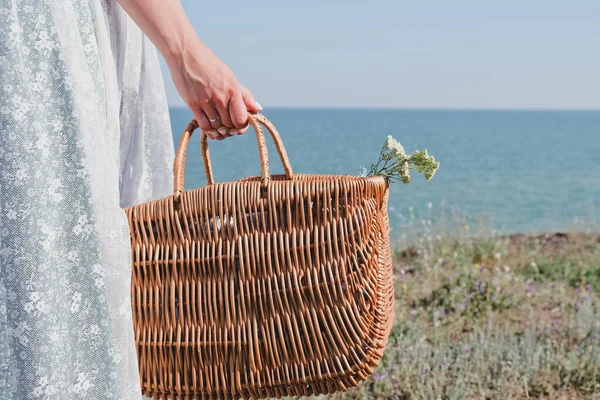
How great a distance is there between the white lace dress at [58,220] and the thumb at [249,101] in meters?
0.26

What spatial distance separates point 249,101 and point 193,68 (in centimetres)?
13

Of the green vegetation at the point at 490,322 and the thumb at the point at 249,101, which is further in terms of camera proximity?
the green vegetation at the point at 490,322

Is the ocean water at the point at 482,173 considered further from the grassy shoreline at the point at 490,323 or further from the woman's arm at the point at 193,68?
the woman's arm at the point at 193,68

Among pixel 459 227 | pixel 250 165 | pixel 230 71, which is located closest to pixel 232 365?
pixel 230 71

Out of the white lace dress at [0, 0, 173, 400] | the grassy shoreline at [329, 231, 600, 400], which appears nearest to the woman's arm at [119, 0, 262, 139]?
the white lace dress at [0, 0, 173, 400]

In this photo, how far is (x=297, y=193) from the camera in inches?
57.6

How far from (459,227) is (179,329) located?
3701mm

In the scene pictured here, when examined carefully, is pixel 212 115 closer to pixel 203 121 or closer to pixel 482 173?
pixel 203 121

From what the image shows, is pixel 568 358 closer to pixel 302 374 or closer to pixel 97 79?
pixel 302 374

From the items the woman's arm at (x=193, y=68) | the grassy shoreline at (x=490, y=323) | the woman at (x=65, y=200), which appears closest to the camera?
the woman at (x=65, y=200)

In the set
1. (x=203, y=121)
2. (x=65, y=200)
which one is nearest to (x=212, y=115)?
(x=203, y=121)

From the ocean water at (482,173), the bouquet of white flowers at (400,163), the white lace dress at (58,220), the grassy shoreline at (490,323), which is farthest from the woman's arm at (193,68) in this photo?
the ocean water at (482,173)

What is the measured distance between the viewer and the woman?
50.7 inches

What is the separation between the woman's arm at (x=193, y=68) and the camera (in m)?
1.41
